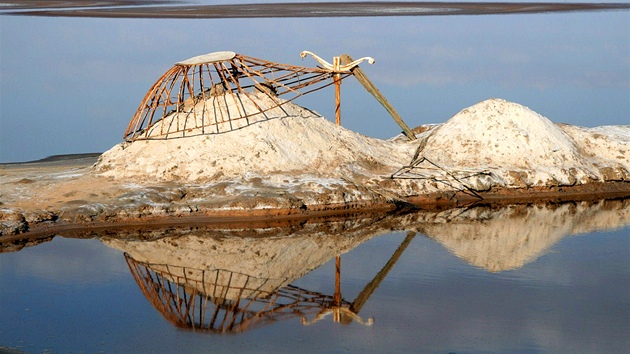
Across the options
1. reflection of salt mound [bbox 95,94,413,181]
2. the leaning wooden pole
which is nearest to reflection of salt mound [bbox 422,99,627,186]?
the leaning wooden pole

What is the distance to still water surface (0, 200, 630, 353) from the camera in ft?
42.4

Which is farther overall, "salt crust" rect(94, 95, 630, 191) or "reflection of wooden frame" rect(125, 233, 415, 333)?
"salt crust" rect(94, 95, 630, 191)

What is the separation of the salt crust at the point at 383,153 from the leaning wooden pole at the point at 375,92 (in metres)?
0.45

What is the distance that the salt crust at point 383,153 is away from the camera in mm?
20969

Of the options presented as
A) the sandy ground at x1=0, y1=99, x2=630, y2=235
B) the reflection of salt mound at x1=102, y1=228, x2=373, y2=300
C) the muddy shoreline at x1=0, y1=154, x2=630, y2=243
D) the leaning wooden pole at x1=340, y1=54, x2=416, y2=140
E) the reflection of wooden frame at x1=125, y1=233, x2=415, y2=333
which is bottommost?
the reflection of wooden frame at x1=125, y1=233, x2=415, y2=333

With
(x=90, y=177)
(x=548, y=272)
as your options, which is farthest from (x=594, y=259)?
(x=90, y=177)

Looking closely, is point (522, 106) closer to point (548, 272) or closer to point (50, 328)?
point (548, 272)

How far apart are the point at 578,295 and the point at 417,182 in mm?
7115

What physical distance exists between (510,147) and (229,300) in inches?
430

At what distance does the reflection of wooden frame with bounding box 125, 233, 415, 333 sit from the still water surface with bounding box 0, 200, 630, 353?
0.10 ft

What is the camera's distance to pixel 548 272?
16.6m

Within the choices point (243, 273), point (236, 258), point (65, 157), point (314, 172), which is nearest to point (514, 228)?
point (314, 172)

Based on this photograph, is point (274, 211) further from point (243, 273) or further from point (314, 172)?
point (243, 273)

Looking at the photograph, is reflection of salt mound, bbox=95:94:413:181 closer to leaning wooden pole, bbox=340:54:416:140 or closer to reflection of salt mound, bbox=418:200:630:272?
leaning wooden pole, bbox=340:54:416:140
